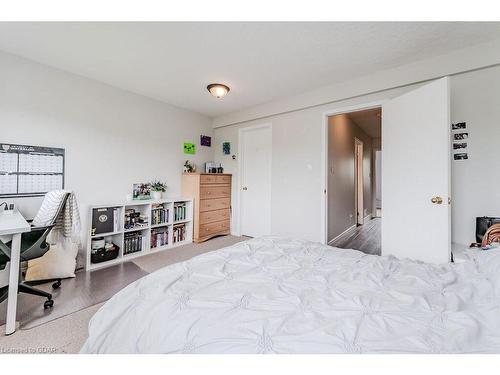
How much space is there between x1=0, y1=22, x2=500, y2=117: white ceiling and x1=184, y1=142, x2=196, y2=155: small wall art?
121cm

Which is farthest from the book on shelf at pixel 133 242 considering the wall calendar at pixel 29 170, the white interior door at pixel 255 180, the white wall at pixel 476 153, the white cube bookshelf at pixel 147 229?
the white wall at pixel 476 153

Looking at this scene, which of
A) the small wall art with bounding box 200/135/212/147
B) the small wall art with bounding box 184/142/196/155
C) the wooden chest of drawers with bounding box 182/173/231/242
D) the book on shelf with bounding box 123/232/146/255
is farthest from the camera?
the small wall art with bounding box 200/135/212/147

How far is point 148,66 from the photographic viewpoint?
8.41 feet

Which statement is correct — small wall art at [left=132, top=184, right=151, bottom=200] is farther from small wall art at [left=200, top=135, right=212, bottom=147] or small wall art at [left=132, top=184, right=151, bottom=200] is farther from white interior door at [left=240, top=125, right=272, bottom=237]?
white interior door at [left=240, top=125, right=272, bottom=237]

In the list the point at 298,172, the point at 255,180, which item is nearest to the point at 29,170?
the point at 255,180

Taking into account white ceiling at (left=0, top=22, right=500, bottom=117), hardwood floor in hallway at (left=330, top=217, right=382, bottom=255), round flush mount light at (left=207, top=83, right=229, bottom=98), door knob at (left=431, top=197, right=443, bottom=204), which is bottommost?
hardwood floor in hallway at (left=330, top=217, right=382, bottom=255)

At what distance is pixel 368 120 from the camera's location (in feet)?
16.1

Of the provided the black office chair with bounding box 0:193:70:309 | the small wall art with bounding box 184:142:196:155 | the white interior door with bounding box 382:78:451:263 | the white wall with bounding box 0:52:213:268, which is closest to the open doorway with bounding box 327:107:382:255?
the white interior door with bounding box 382:78:451:263

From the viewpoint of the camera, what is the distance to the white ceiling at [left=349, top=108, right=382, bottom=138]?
423 centimetres

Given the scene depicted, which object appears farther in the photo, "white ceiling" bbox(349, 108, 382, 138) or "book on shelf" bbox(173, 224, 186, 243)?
"white ceiling" bbox(349, 108, 382, 138)

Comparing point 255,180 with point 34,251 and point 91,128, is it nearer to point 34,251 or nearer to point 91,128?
point 91,128

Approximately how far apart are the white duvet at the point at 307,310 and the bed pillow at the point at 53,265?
193 centimetres

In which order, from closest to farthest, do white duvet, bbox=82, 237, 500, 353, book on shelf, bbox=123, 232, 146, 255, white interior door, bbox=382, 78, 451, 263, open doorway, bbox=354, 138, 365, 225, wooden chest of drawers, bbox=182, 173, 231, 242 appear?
white duvet, bbox=82, 237, 500, 353
white interior door, bbox=382, 78, 451, 263
book on shelf, bbox=123, 232, 146, 255
wooden chest of drawers, bbox=182, 173, 231, 242
open doorway, bbox=354, 138, 365, 225
